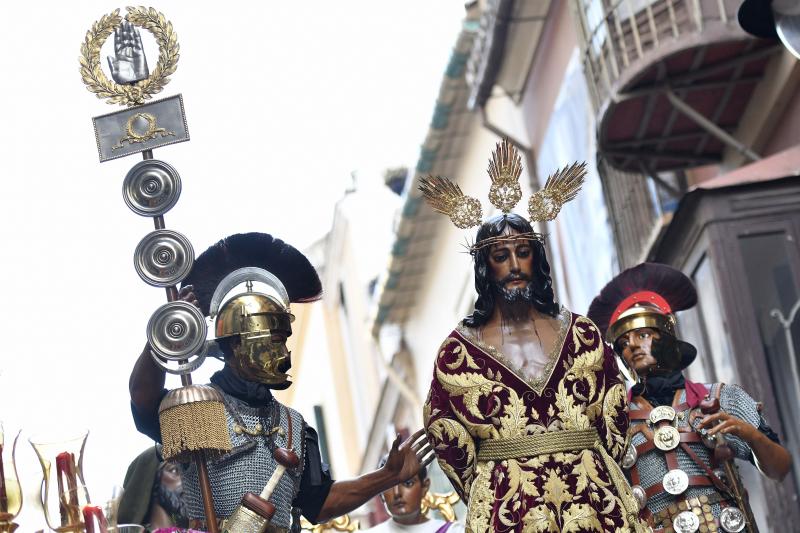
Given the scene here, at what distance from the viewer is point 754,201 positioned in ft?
43.7

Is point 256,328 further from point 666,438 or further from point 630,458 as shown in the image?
point 666,438

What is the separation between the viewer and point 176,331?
8477 mm

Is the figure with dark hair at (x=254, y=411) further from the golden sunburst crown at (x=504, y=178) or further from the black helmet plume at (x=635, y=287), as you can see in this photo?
the black helmet plume at (x=635, y=287)

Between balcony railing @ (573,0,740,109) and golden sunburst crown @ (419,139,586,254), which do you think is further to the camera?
balcony railing @ (573,0,740,109)

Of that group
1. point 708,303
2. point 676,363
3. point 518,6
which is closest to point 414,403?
point 518,6

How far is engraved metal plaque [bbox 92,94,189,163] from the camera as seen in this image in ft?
29.3

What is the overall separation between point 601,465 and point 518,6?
13282 millimetres

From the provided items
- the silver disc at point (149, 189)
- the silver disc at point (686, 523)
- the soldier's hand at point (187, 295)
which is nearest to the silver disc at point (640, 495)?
the silver disc at point (686, 523)

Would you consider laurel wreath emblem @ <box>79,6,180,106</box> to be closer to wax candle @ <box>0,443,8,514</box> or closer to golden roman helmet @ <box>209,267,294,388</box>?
golden roman helmet @ <box>209,267,294,388</box>

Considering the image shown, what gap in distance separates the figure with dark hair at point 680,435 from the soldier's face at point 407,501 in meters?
2.01

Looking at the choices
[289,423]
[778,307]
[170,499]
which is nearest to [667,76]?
[778,307]

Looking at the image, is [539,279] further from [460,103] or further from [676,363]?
[460,103]

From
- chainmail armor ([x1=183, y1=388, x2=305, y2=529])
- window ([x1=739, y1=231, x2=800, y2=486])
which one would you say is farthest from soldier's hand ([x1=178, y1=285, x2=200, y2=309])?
window ([x1=739, y1=231, x2=800, y2=486])

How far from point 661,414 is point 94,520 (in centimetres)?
336
